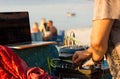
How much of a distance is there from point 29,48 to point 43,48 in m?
0.19

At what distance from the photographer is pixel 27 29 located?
10.0 ft

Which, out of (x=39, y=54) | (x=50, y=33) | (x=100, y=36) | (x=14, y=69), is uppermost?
(x=100, y=36)

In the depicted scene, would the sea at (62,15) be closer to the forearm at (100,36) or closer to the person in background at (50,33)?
the person in background at (50,33)

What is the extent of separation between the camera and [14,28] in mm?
2957

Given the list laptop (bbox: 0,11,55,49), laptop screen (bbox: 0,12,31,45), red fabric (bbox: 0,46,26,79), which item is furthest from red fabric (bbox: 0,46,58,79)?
laptop screen (bbox: 0,12,31,45)

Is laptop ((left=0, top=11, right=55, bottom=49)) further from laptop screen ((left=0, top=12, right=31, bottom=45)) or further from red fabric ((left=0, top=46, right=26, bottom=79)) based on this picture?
red fabric ((left=0, top=46, right=26, bottom=79))

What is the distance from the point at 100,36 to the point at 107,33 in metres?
0.03

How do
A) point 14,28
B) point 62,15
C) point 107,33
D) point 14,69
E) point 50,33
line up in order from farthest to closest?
point 62,15 < point 50,33 < point 14,28 < point 14,69 < point 107,33

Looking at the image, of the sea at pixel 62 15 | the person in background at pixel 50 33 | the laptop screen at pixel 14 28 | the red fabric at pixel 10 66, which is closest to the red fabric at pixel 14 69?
the red fabric at pixel 10 66

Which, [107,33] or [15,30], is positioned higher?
[107,33]

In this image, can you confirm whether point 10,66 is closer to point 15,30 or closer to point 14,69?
point 14,69

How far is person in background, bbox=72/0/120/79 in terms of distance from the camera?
1.53 m

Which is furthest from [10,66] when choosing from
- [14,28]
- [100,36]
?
[100,36]

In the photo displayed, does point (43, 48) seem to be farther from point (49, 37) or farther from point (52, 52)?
point (49, 37)
